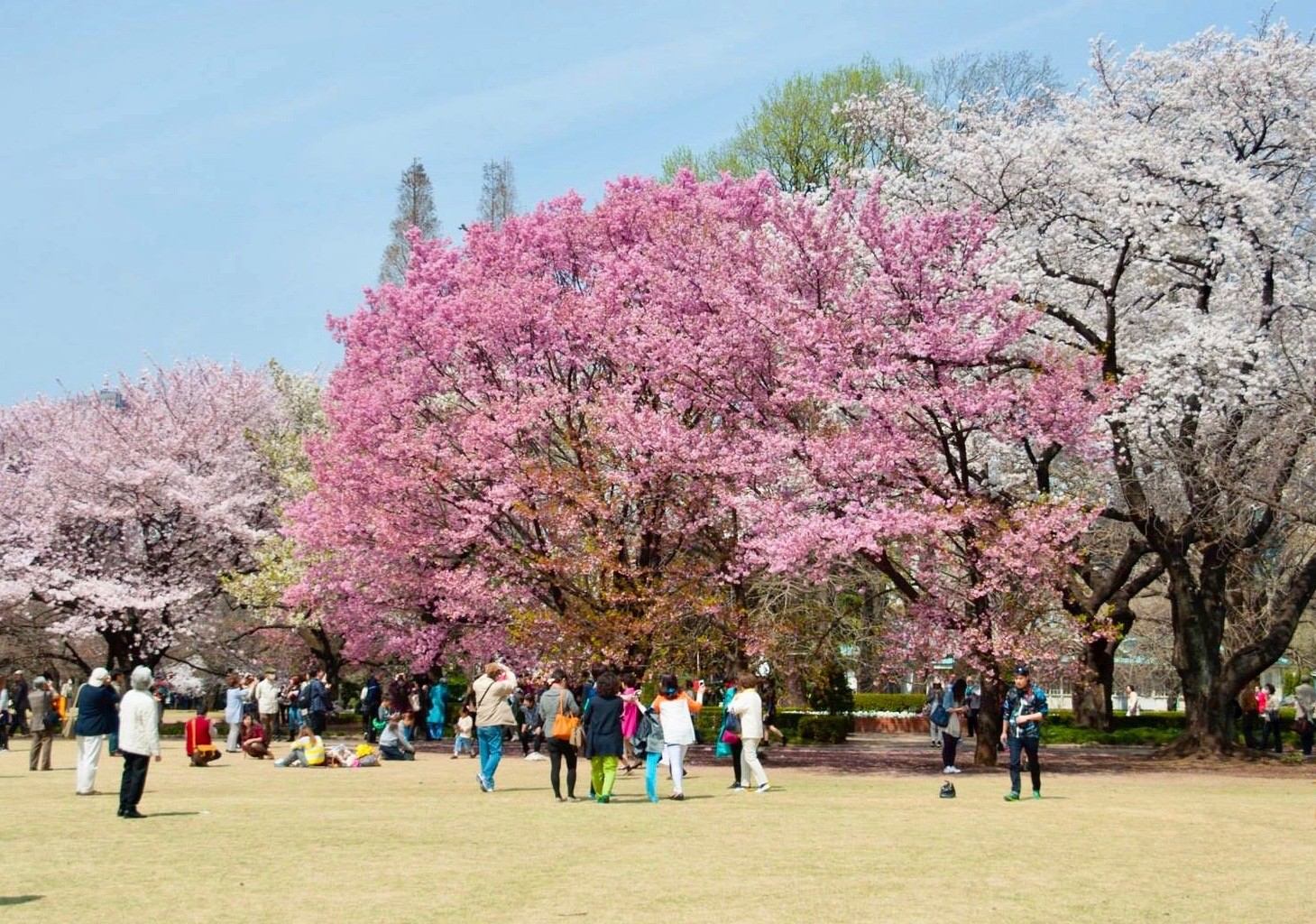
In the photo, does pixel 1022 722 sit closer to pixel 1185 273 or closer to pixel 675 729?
pixel 675 729

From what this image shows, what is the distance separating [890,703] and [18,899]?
44.5 meters

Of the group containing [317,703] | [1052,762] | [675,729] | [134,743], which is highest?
[317,703]

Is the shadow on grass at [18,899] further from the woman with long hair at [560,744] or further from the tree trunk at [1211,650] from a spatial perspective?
the tree trunk at [1211,650]

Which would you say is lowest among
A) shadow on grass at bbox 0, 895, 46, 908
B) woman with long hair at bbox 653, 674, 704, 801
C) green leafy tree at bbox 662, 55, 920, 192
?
shadow on grass at bbox 0, 895, 46, 908

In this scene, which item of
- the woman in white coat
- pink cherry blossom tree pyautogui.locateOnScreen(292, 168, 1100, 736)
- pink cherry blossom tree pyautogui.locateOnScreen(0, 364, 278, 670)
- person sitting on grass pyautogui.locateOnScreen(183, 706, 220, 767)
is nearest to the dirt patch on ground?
pink cherry blossom tree pyautogui.locateOnScreen(292, 168, 1100, 736)

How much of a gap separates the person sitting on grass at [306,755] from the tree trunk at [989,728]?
38.7ft

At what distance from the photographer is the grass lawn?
31.6ft

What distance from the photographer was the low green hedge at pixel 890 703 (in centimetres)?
5138

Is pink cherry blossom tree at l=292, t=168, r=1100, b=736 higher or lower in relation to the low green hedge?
higher

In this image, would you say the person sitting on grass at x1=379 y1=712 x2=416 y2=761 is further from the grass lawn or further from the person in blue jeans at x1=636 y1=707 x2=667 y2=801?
the person in blue jeans at x1=636 y1=707 x2=667 y2=801

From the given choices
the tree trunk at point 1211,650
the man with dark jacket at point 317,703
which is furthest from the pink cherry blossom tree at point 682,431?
the tree trunk at point 1211,650

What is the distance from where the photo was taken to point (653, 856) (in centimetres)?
1231

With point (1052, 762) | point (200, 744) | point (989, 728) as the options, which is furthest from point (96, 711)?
point (1052, 762)

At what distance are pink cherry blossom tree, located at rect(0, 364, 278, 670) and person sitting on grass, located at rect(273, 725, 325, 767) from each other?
48.2ft
